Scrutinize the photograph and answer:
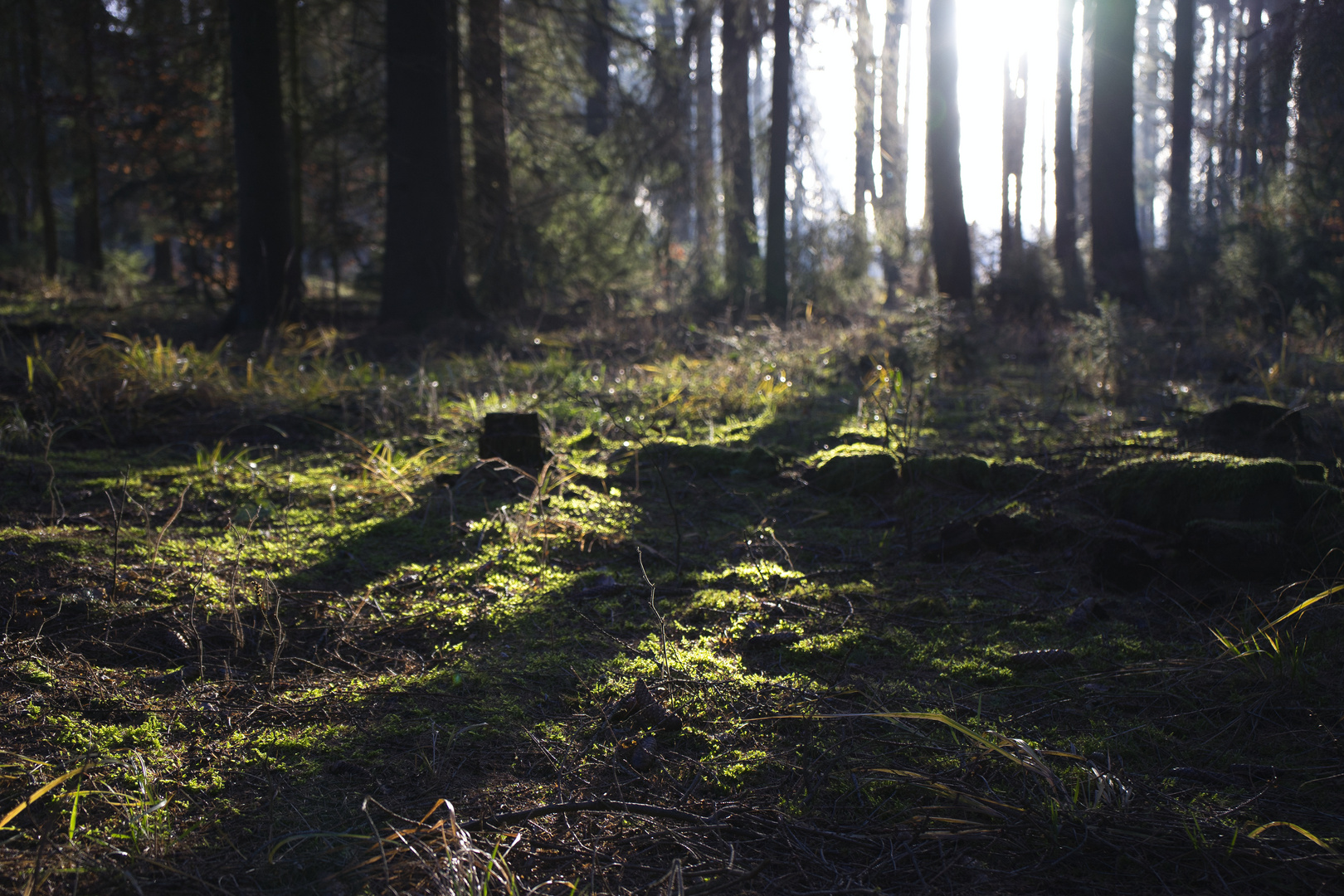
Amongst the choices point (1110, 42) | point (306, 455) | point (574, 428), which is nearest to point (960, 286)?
point (1110, 42)

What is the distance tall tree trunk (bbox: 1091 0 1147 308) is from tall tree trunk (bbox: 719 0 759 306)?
5.14m

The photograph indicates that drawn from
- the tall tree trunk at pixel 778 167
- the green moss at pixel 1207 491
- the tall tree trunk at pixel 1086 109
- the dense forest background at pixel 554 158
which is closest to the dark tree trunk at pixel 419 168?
the dense forest background at pixel 554 158

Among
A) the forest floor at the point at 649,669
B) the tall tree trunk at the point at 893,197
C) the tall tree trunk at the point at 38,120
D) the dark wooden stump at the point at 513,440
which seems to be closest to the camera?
the forest floor at the point at 649,669

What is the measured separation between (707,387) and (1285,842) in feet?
14.1

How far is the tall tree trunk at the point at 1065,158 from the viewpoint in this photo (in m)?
16.5

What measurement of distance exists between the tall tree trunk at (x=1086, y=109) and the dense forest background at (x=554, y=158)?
0.23 metres

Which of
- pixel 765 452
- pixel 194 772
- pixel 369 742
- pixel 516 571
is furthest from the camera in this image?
pixel 765 452

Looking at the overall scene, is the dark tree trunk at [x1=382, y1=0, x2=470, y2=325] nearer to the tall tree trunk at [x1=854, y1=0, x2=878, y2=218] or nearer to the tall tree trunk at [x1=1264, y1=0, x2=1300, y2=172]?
the tall tree trunk at [x1=854, y1=0, x2=878, y2=218]

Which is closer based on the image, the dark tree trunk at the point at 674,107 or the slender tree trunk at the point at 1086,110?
the dark tree trunk at the point at 674,107

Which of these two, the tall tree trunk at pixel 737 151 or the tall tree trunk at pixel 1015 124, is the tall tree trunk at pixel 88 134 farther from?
the tall tree trunk at pixel 1015 124

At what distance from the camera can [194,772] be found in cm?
151

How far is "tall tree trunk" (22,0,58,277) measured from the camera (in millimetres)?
10977

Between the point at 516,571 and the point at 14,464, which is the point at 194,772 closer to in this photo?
the point at 516,571

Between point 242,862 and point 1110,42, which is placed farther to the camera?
point 1110,42
